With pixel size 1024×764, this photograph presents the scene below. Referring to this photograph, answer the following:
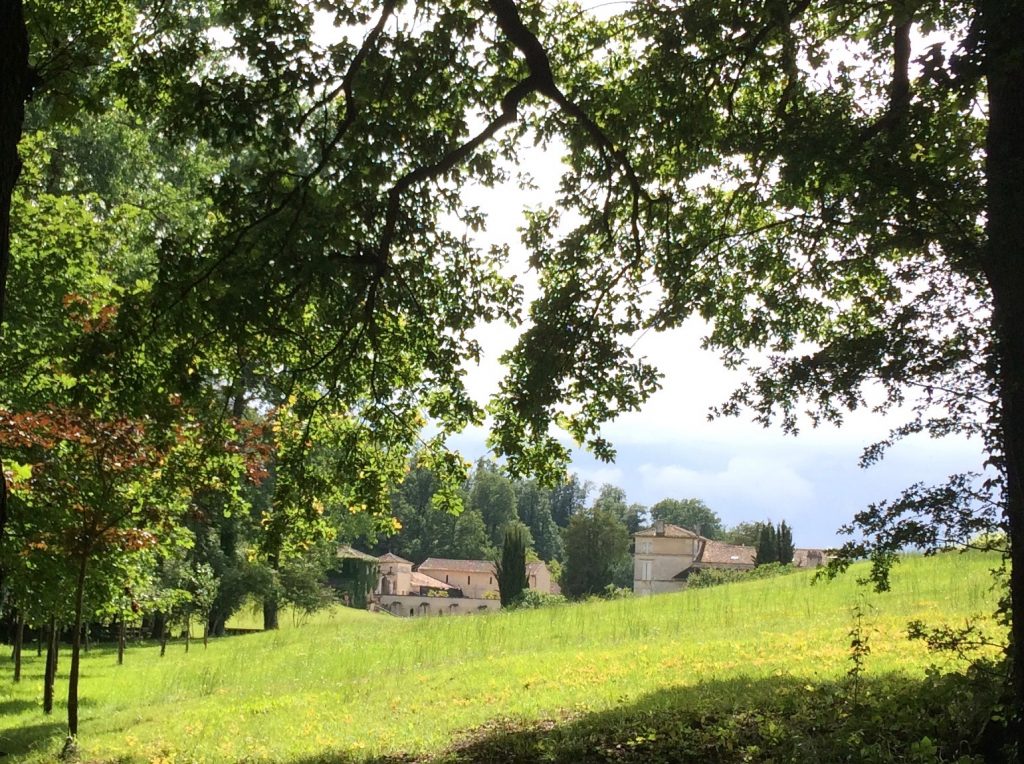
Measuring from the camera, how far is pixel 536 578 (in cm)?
9525

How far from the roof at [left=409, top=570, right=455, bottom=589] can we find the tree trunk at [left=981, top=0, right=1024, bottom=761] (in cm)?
8248

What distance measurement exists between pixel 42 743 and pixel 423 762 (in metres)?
6.90

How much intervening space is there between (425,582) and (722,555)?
32.1 m

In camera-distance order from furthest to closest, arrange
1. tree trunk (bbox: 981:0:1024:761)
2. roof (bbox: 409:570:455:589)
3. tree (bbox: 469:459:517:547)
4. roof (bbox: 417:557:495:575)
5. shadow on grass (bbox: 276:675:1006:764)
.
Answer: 1. tree (bbox: 469:459:517:547)
2. roof (bbox: 417:557:495:575)
3. roof (bbox: 409:570:455:589)
4. shadow on grass (bbox: 276:675:1006:764)
5. tree trunk (bbox: 981:0:1024:761)

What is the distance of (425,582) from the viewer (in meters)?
86.8

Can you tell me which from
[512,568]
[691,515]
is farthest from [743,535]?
[512,568]

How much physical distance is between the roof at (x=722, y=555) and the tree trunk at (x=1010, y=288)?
73.5 metres

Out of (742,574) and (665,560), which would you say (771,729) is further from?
(665,560)

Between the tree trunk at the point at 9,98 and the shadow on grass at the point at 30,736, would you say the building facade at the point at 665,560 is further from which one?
the tree trunk at the point at 9,98

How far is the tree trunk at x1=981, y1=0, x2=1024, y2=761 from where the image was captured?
4789 millimetres

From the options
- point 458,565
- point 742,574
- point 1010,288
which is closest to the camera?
point 1010,288

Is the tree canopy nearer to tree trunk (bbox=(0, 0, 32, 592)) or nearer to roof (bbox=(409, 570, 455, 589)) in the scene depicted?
tree trunk (bbox=(0, 0, 32, 592))

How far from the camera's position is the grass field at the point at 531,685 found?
7.39 meters

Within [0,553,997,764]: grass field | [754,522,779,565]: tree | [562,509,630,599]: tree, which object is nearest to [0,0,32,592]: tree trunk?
[0,553,997,764]: grass field
